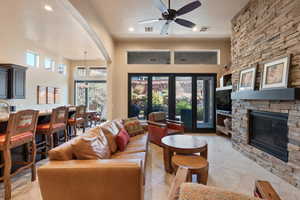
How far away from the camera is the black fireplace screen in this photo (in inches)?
112

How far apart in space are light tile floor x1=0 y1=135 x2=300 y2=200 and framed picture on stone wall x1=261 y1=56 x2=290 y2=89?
158 cm

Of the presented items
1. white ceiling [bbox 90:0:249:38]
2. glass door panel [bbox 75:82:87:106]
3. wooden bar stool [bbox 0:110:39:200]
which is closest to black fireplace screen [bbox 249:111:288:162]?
white ceiling [bbox 90:0:249:38]

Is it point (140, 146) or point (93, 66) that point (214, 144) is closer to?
point (140, 146)

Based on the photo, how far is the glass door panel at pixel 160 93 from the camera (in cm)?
614

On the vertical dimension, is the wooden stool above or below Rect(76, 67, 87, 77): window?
below

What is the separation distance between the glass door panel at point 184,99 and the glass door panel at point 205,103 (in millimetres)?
341

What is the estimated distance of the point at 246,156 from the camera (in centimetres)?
374

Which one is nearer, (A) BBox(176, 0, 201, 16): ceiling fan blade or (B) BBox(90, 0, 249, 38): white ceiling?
(A) BBox(176, 0, 201, 16): ceiling fan blade

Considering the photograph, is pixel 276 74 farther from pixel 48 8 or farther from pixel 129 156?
pixel 48 8

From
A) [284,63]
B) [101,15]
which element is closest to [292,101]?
[284,63]

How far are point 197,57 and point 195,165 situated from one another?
15.9 ft

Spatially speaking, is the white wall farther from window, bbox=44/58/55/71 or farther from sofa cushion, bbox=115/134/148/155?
sofa cushion, bbox=115/134/148/155

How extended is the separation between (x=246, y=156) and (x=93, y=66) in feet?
25.7

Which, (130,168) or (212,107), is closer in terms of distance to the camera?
(130,168)
